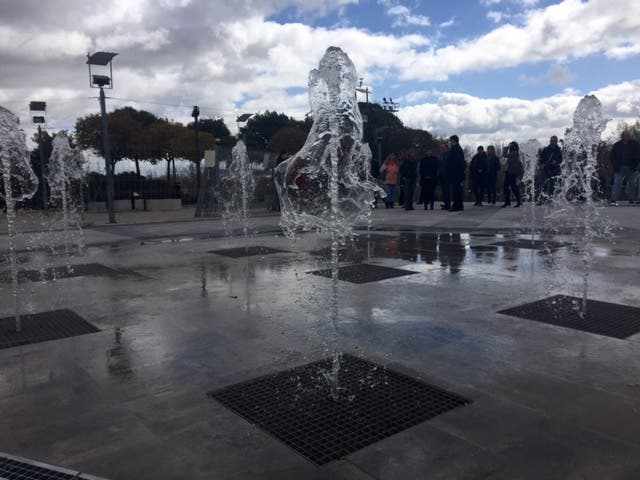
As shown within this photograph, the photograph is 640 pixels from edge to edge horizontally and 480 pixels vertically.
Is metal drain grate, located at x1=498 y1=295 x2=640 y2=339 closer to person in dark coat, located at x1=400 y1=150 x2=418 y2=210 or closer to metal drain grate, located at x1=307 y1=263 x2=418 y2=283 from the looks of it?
metal drain grate, located at x1=307 y1=263 x2=418 y2=283

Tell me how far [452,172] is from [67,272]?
11.5m

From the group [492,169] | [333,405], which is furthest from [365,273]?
[492,169]

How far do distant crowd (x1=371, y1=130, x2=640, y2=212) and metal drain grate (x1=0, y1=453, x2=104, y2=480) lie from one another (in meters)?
14.5

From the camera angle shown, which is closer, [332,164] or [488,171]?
[332,164]

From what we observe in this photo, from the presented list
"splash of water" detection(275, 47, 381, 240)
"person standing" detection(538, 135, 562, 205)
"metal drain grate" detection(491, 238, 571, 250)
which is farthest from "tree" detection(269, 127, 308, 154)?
"splash of water" detection(275, 47, 381, 240)

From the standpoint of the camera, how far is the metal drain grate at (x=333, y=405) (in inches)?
106

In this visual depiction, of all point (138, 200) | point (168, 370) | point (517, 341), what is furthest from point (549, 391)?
point (138, 200)

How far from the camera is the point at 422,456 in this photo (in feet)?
8.16

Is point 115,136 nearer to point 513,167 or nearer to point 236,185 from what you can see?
point 236,185

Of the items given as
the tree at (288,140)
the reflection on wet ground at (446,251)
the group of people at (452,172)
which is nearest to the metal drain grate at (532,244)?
the reflection on wet ground at (446,251)

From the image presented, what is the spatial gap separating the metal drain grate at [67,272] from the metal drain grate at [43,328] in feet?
7.11

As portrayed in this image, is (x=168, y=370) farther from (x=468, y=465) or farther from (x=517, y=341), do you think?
(x=517, y=341)

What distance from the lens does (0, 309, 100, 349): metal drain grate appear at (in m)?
4.46

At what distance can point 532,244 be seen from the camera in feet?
30.2
